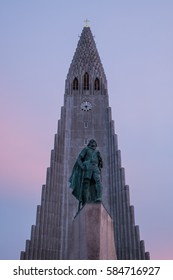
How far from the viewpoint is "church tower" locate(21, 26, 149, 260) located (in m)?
32.8

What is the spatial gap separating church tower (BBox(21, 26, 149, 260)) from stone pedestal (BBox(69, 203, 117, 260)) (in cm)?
2122

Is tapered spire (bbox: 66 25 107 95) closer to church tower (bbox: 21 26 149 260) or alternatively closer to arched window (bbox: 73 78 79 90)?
church tower (bbox: 21 26 149 260)

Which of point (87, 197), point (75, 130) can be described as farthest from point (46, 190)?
point (87, 197)

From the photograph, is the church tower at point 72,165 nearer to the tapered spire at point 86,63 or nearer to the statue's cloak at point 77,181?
the tapered spire at point 86,63

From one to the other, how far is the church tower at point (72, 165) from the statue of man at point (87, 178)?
20.5m

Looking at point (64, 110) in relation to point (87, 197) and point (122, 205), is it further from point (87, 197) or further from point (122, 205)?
point (87, 197)

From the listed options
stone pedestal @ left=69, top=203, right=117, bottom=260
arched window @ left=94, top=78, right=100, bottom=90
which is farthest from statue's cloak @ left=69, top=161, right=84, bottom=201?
arched window @ left=94, top=78, right=100, bottom=90

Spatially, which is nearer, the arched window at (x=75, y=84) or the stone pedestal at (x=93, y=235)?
the stone pedestal at (x=93, y=235)

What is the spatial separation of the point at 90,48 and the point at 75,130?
624 inches

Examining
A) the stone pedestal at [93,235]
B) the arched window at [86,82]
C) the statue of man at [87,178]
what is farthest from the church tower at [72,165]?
the stone pedestal at [93,235]

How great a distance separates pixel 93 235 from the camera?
1105cm

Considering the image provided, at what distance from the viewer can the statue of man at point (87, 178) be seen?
12.7m

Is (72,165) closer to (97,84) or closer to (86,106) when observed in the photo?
(86,106)

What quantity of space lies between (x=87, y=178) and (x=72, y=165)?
25.9m
